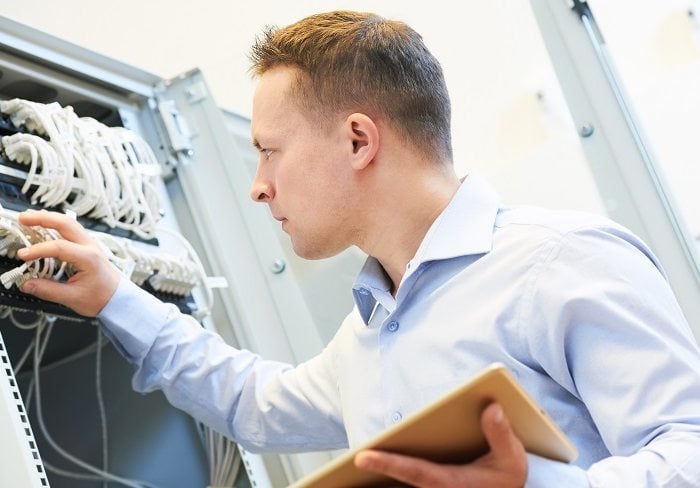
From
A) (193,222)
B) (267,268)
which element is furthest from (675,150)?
(193,222)

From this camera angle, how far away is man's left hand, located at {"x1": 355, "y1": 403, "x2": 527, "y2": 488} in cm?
79

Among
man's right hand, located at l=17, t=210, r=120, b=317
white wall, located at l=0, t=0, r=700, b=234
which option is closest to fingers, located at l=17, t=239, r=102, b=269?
man's right hand, located at l=17, t=210, r=120, b=317

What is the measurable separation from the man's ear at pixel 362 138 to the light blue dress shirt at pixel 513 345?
0.13 metres

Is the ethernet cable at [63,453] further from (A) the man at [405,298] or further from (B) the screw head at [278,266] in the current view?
(B) the screw head at [278,266]

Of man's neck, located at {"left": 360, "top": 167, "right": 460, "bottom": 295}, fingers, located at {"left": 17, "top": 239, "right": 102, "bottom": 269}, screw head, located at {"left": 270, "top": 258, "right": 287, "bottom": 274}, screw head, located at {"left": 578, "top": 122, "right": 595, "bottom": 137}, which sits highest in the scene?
fingers, located at {"left": 17, "top": 239, "right": 102, "bottom": 269}

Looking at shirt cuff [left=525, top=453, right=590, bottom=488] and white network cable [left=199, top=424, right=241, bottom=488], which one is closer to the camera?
shirt cuff [left=525, top=453, right=590, bottom=488]

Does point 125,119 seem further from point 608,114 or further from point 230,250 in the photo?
point 608,114

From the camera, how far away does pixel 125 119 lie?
191cm

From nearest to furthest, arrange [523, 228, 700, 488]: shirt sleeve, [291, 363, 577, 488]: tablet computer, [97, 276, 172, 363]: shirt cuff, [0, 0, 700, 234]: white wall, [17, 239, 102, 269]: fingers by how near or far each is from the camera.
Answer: [291, 363, 577, 488]: tablet computer
[523, 228, 700, 488]: shirt sleeve
[17, 239, 102, 269]: fingers
[97, 276, 172, 363]: shirt cuff
[0, 0, 700, 234]: white wall

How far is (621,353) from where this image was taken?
105 centimetres

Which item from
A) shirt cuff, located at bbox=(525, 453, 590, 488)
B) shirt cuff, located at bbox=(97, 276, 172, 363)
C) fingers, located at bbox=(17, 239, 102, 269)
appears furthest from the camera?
shirt cuff, located at bbox=(97, 276, 172, 363)

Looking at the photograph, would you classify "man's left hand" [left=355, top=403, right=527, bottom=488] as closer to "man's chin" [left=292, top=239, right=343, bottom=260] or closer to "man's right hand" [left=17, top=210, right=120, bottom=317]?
"man's chin" [left=292, top=239, right=343, bottom=260]

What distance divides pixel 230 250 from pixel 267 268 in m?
0.08

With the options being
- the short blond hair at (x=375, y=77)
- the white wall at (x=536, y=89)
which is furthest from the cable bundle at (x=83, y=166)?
the white wall at (x=536, y=89)
